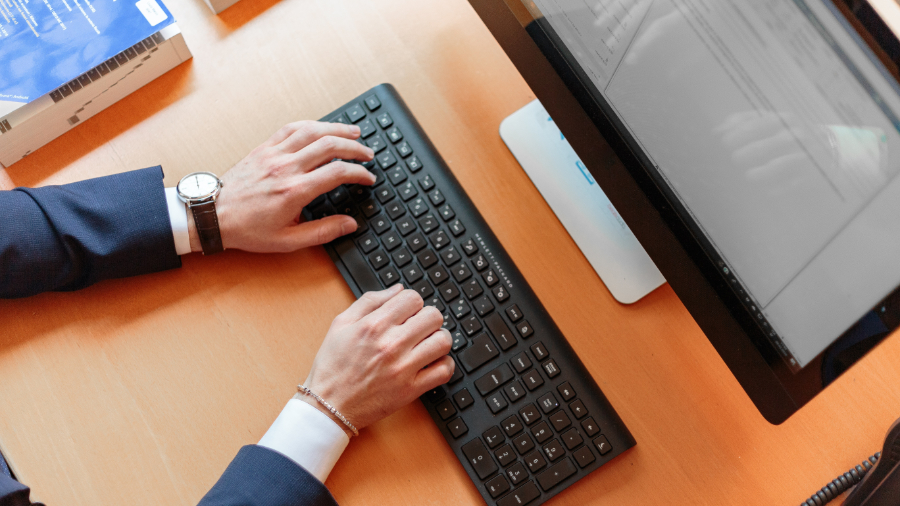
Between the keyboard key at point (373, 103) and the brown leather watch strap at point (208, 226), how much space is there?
21 centimetres

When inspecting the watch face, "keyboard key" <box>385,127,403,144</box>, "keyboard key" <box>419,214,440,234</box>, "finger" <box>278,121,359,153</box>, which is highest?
the watch face

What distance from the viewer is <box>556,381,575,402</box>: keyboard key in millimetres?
623

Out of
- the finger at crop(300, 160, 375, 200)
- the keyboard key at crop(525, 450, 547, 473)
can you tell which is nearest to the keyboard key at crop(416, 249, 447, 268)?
the finger at crop(300, 160, 375, 200)

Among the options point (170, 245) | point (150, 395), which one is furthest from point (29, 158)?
point (150, 395)

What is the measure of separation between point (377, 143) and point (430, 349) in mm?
256

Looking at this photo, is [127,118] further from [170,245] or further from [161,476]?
[161,476]

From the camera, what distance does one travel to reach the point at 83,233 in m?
0.66

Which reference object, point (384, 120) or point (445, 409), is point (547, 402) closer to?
point (445, 409)

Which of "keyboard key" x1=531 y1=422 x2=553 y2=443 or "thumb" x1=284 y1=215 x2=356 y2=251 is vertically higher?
"thumb" x1=284 y1=215 x2=356 y2=251

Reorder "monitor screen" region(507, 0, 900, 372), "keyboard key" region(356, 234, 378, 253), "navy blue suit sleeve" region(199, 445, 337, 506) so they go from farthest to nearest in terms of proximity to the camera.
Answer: "keyboard key" region(356, 234, 378, 253) < "navy blue suit sleeve" region(199, 445, 337, 506) < "monitor screen" region(507, 0, 900, 372)

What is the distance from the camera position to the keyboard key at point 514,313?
2.12 feet

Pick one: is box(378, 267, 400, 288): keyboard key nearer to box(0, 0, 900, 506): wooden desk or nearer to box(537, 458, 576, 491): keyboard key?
box(0, 0, 900, 506): wooden desk

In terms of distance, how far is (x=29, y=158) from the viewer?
73 cm

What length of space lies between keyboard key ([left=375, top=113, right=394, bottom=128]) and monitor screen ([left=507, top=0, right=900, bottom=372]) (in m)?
0.25
